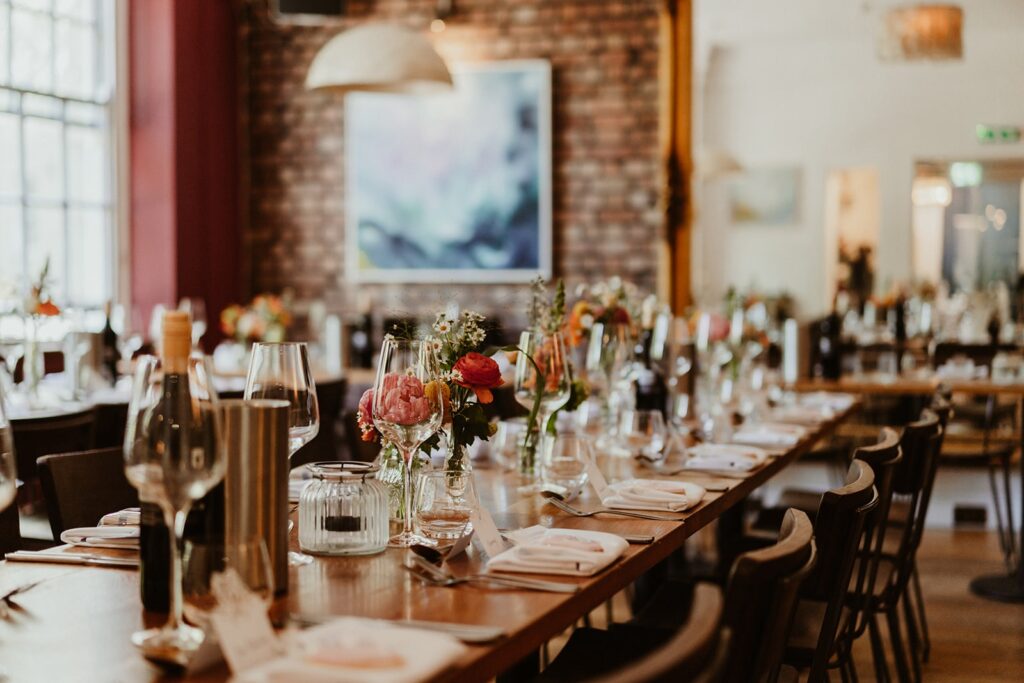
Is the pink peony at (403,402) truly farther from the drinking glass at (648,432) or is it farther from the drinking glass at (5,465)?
the drinking glass at (648,432)

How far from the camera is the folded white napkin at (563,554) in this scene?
170 centimetres

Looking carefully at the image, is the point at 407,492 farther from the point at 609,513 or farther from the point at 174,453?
the point at 174,453

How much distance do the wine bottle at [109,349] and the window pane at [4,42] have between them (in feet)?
6.14

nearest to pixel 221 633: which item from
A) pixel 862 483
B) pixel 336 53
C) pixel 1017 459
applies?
pixel 862 483

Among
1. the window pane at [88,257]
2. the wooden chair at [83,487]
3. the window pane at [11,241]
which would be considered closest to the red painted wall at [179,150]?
the window pane at [88,257]

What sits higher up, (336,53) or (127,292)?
(336,53)

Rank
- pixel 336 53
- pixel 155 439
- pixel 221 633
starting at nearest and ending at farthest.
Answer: pixel 221 633 → pixel 155 439 → pixel 336 53

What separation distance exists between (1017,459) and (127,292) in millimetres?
5801

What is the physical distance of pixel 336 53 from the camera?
188 inches

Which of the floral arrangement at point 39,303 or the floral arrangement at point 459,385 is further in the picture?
the floral arrangement at point 39,303

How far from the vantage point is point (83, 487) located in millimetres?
2320

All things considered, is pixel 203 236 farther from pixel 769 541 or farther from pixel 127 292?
pixel 769 541

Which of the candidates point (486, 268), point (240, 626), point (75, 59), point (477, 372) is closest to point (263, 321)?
point (486, 268)

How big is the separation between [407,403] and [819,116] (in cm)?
1124
